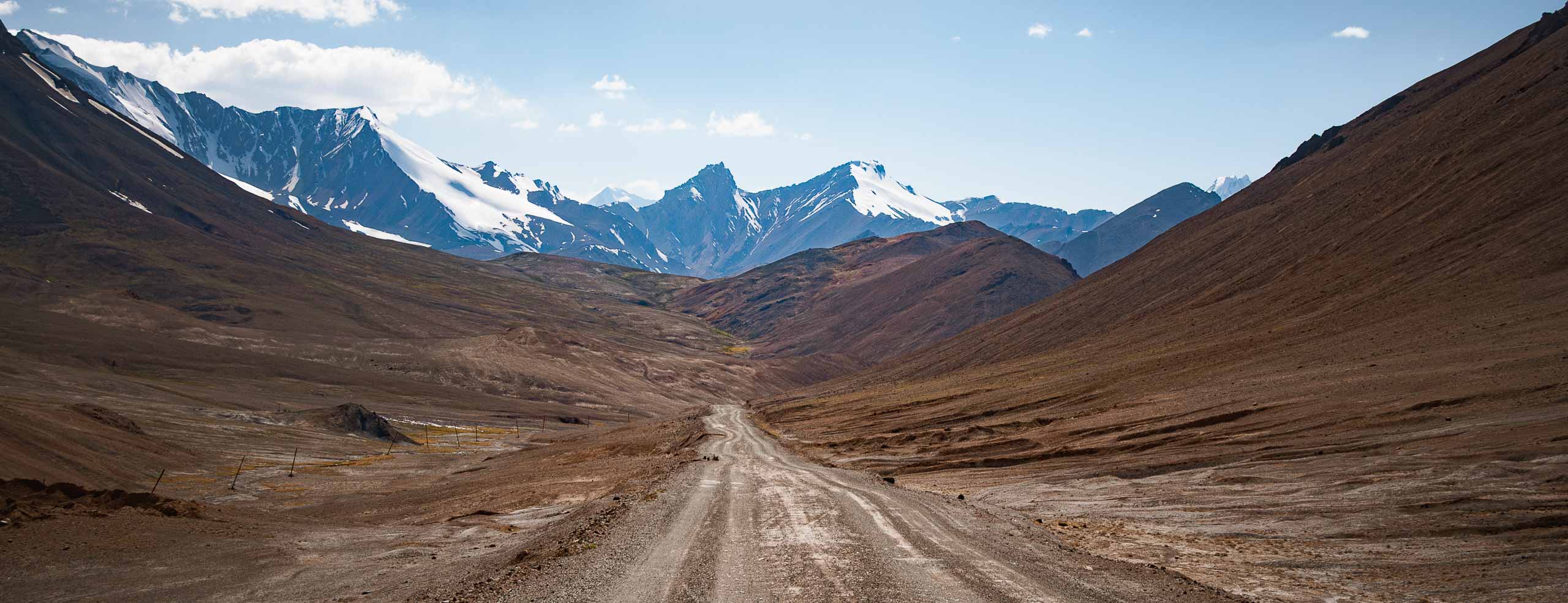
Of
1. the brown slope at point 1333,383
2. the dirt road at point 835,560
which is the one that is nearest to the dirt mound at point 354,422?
the brown slope at point 1333,383

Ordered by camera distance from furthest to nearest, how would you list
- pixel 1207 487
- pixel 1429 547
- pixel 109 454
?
pixel 109 454
pixel 1207 487
pixel 1429 547

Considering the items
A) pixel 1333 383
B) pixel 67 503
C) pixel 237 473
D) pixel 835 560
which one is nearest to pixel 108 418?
pixel 237 473

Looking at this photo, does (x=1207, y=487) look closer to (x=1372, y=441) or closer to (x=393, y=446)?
(x=1372, y=441)

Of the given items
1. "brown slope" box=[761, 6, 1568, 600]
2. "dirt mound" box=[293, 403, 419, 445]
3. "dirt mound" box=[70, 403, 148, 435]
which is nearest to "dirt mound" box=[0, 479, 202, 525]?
"brown slope" box=[761, 6, 1568, 600]

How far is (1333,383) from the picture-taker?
45.9 m

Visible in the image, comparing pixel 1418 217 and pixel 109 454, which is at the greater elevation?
pixel 1418 217

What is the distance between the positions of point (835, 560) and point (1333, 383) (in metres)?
38.6

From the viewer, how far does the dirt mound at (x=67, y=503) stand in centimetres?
2038

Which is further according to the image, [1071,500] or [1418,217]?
[1418,217]

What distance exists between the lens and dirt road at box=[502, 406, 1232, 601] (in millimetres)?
16703

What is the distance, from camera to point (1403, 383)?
136 ft

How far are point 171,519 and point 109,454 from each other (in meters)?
30.2

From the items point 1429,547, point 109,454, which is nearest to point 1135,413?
point 1429,547

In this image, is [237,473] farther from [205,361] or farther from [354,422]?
[205,361]
